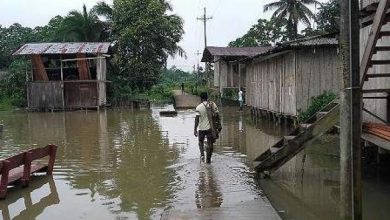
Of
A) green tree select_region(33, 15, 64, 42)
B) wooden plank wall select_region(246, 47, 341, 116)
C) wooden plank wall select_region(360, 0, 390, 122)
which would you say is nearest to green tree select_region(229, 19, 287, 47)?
green tree select_region(33, 15, 64, 42)

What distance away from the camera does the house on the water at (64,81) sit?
37406 millimetres

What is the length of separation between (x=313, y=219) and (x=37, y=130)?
1735 cm

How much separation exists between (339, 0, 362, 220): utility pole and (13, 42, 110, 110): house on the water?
1287 inches

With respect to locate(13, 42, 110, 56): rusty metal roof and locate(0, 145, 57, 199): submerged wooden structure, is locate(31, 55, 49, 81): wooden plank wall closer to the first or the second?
locate(13, 42, 110, 56): rusty metal roof

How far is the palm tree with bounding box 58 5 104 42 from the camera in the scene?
46531 mm

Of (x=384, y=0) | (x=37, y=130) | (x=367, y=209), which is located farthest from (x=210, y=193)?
(x=37, y=130)

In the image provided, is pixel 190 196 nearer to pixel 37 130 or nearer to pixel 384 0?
pixel 384 0

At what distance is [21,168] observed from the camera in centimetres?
1095

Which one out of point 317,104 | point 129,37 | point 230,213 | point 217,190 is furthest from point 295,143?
point 129,37

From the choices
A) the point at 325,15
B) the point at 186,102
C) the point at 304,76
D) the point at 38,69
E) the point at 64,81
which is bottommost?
the point at 186,102

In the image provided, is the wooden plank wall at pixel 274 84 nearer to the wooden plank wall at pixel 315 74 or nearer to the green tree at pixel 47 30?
the wooden plank wall at pixel 315 74

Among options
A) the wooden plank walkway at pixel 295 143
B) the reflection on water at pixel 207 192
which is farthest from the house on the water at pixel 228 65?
the wooden plank walkway at pixel 295 143

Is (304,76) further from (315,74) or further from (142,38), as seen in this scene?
(142,38)

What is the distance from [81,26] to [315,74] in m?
32.4
